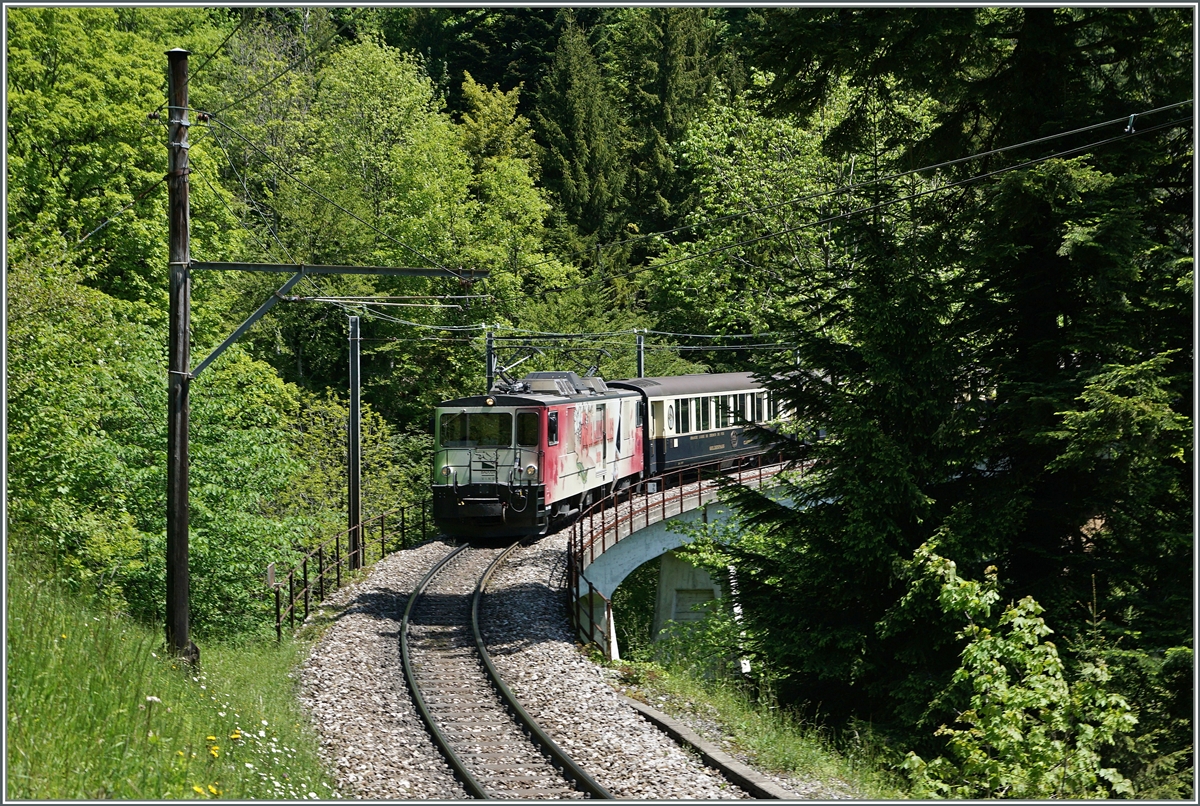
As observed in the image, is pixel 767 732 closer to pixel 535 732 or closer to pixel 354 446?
pixel 535 732

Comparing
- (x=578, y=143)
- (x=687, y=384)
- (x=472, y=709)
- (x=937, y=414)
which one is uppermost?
(x=578, y=143)

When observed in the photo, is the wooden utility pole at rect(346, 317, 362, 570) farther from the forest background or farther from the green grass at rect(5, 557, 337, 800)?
the green grass at rect(5, 557, 337, 800)

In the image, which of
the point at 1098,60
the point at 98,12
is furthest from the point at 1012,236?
the point at 98,12

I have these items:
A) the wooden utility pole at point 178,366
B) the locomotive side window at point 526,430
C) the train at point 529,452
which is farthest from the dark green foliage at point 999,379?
the locomotive side window at point 526,430

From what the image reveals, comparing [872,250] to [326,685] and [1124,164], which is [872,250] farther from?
[326,685]

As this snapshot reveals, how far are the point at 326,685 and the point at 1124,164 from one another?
11.1m

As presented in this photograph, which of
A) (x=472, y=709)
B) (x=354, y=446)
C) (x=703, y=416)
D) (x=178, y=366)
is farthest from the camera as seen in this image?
(x=703, y=416)

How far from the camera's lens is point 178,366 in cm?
1252

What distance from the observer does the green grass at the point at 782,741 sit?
9828 mm

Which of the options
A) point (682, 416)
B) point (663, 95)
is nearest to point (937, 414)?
point (682, 416)

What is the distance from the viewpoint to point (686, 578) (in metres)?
29.6

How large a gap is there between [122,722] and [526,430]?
46.1ft

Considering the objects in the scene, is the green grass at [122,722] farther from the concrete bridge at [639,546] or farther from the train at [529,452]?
the train at [529,452]

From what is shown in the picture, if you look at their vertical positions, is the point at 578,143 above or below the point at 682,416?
above
